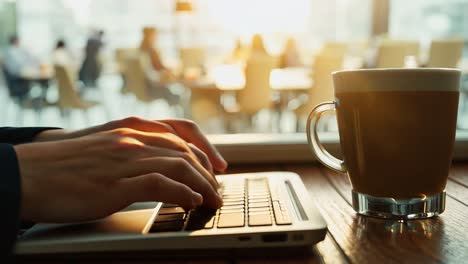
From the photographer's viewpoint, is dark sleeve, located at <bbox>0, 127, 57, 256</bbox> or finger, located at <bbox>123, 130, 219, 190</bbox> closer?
dark sleeve, located at <bbox>0, 127, 57, 256</bbox>

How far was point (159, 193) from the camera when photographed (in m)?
0.48

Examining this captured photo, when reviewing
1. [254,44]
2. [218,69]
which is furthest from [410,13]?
[218,69]

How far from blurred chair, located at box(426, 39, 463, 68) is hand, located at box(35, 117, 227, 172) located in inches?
149

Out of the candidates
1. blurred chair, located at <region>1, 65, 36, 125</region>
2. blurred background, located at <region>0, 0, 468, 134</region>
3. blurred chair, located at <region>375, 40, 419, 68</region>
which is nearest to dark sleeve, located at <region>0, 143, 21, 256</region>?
blurred background, located at <region>0, 0, 468, 134</region>

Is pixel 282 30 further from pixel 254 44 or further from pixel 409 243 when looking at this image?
pixel 409 243

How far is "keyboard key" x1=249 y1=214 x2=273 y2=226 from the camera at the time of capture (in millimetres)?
434

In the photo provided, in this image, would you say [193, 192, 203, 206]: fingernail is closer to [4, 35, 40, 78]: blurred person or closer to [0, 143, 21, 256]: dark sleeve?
[0, 143, 21, 256]: dark sleeve

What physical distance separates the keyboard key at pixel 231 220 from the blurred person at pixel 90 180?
0.11 feet

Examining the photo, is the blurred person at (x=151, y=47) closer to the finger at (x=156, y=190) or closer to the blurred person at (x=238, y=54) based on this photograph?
the blurred person at (x=238, y=54)

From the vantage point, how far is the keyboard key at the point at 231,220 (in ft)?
1.43

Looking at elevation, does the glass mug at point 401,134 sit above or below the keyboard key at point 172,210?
above

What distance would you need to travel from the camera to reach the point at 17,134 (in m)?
0.73

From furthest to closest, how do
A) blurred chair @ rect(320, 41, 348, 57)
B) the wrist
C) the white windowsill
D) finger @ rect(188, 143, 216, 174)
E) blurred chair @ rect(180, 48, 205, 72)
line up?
blurred chair @ rect(180, 48, 205, 72) < blurred chair @ rect(320, 41, 348, 57) < the white windowsill < the wrist < finger @ rect(188, 143, 216, 174)

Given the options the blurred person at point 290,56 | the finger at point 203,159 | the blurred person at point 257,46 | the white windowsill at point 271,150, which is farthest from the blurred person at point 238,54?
the finger at point 203,159
